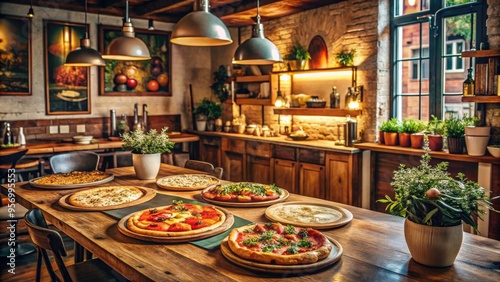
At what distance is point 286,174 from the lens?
5.58 metres

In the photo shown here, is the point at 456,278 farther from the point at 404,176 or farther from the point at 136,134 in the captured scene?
the point at 136,134

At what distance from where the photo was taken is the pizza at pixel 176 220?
6.77ft

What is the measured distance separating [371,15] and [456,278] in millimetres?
3961

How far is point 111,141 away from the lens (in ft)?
19.9

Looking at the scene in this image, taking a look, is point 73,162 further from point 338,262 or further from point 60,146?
point 338,262

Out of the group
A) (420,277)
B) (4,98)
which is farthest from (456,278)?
(4,98)

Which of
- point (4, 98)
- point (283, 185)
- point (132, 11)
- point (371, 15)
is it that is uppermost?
point (132, 11)

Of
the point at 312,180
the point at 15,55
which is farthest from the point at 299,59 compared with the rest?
the point at 15,55

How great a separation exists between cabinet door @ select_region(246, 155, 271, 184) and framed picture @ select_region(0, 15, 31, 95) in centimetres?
314

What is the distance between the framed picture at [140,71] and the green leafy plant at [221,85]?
759 mm

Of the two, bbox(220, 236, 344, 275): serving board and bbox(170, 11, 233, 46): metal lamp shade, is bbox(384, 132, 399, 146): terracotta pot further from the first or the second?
bbox(220, 236, 344, 275): serving board

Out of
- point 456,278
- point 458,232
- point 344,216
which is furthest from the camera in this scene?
point 344,216

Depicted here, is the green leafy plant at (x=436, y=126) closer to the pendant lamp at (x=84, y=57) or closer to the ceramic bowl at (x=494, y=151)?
the ceramic bowl at (x=494, y=151)

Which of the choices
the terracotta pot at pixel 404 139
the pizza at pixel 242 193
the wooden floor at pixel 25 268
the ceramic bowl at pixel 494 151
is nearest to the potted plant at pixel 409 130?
the terracotta pot at pixel 404 139
